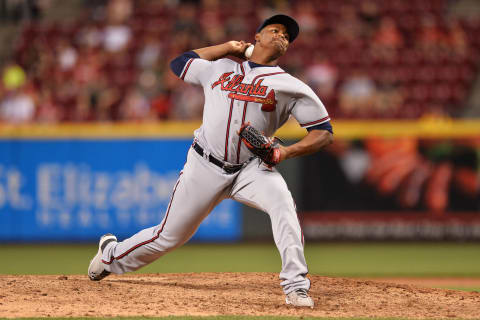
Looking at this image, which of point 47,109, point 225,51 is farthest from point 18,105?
point 225,51

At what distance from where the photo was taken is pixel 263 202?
482 centimetres

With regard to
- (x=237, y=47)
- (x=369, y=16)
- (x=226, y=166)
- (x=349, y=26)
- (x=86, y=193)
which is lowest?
(x=86, y=193)

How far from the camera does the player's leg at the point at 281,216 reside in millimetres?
4711

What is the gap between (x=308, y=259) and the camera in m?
8.69

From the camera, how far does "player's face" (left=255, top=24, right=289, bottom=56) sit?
4.96m

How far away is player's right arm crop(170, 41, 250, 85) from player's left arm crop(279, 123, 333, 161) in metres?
0.78

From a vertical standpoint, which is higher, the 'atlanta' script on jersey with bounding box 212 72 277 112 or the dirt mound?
the 'atlanta' script on jersey with bounding box 212 72 277 112


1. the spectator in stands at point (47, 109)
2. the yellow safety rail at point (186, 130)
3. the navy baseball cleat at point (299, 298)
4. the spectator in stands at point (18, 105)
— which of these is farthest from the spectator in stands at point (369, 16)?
the navy baseball cleat at point (299, 298)

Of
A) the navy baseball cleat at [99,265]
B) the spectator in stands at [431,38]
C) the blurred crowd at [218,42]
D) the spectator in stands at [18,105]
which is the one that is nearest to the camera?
the navy baseball cleat at [99,265]

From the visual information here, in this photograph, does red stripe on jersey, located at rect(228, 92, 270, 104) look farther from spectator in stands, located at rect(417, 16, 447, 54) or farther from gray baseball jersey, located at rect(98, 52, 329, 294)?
spectator in stands, located at rect(417, 16, 447, 54)

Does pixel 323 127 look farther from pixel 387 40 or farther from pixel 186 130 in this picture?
pixel 387 40

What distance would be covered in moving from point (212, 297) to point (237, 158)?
947 mm

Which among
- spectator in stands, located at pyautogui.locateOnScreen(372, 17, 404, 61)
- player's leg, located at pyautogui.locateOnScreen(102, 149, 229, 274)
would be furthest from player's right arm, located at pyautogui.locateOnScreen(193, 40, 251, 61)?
spectator in stands, located at pyautogui.locateOnScreen(372, 17, 404, 61)

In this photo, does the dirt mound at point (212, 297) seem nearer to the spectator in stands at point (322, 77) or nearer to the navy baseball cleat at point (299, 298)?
the navy baseball cleat at point (299, 298)
